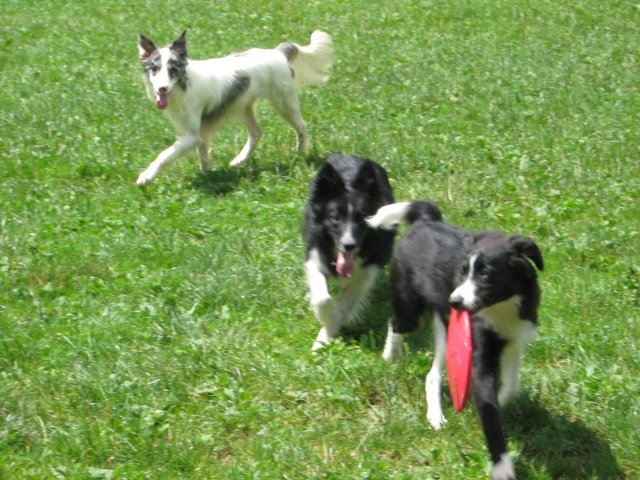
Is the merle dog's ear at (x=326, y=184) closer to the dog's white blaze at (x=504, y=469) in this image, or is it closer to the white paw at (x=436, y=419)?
the white paw at (x=436, y=419)

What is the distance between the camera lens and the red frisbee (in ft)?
14.6

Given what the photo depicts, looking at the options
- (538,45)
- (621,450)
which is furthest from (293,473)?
(538,45)

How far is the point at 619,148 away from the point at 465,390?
4.62 metres

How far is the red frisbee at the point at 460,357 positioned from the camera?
14.6 feet

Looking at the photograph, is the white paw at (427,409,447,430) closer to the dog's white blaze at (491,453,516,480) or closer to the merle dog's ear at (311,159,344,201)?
the dog's white blaze at (491,453,516,480)

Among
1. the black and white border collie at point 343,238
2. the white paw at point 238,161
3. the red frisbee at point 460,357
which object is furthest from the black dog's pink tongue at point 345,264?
the white paw at point 238,161

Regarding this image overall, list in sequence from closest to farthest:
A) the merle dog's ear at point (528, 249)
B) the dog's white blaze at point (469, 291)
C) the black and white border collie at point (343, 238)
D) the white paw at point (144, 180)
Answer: the dog's white blaze at point (469, 291)
the merle dog's ear at point (528, 249)
the black and white border collie at point (343, 238)
the white paw at point (144, 180)

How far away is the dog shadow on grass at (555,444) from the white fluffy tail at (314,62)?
6.00 m

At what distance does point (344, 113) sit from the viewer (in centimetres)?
1005

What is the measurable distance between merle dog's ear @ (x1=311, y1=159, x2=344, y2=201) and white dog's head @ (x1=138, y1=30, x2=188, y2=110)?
3118mm

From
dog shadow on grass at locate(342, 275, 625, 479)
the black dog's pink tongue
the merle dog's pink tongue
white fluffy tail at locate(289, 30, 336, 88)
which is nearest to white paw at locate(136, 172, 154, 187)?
the merle dog's pink tongue

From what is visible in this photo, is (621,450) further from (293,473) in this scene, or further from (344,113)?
(344,113)

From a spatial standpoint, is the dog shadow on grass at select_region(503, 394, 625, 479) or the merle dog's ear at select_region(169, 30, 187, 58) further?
the merle dog's ear at select_region(169, 30, 187, 58)

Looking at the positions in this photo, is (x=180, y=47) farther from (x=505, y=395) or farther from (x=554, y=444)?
(x=554, y=444)
